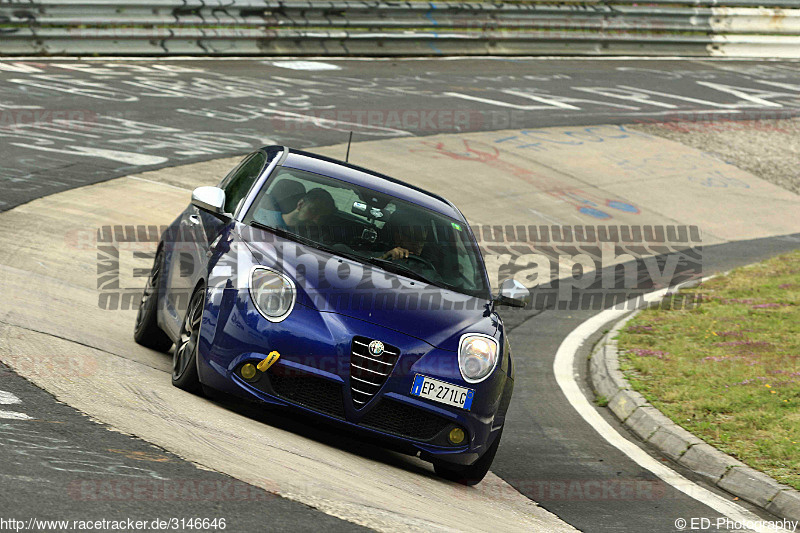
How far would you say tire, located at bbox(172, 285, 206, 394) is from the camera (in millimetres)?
6355

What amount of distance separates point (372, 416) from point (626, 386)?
3.87 metres

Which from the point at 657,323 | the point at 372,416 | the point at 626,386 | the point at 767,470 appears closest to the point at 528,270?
the point at 657,323

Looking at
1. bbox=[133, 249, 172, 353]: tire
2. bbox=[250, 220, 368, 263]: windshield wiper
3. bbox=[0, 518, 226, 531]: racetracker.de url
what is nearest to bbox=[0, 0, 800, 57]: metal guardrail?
bbox=[133, 249, 172, 353]: tire

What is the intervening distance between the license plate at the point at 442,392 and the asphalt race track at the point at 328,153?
487mm

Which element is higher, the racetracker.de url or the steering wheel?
the steering wheel

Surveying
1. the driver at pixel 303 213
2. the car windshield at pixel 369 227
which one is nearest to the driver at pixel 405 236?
the car windshield at pixel 369 227

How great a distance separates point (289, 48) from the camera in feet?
80.1

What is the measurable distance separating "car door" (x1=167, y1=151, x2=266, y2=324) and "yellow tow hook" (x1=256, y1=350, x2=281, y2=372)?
2.81ft

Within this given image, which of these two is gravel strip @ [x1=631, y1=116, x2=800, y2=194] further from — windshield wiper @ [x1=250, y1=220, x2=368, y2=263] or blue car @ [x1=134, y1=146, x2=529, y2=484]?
windshield wiper @ [x1=250, y1=220, x2=368, y2=263]

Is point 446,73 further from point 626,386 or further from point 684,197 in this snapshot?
point 626,386

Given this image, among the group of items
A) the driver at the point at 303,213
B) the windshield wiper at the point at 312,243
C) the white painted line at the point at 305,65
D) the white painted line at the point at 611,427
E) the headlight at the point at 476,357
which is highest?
the driver at the point at 303,213

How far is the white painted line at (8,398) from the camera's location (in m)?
5.48

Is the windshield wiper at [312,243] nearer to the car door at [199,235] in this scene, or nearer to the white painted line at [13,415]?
the car door at [199,235]

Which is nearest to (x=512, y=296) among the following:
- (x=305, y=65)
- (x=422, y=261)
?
(x=422, y=261)
